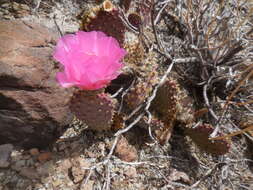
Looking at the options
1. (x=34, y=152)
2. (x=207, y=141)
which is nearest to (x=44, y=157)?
(x=34, y=152)

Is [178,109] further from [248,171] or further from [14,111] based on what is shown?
[14,111]

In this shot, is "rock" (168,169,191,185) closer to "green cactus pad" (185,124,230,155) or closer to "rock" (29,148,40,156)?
"green cactus pad" (185,124,230,155)

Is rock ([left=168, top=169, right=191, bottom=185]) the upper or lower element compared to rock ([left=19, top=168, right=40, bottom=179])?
lower

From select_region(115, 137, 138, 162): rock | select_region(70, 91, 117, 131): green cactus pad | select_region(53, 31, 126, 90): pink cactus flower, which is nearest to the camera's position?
select_region(53, 31, 126, 90): pink cactus flower

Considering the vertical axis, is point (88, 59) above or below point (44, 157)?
above

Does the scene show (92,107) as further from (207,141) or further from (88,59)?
(207,141)

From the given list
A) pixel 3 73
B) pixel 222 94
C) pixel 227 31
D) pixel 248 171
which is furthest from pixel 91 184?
pixel 227 31

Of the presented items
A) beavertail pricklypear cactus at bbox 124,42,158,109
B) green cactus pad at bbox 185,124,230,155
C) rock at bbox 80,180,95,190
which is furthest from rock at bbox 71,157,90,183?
green cactus pad at bbox 185,124,230,155
